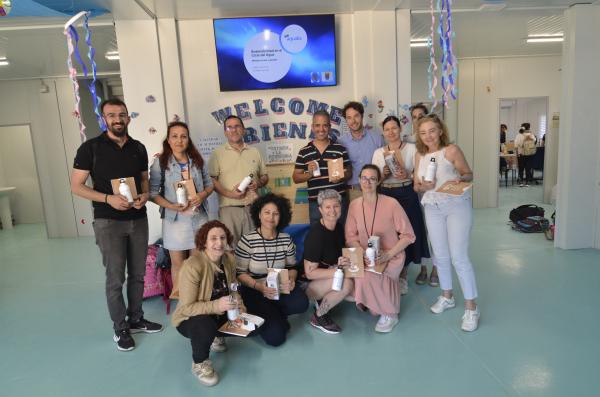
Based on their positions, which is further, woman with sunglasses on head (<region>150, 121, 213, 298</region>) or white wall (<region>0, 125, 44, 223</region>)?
white wall (<region>0, 125, 44, 223</region>)

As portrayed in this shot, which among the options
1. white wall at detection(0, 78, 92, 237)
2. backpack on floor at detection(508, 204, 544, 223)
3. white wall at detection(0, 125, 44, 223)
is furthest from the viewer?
white wall at detection(0, 125, 44, 223)

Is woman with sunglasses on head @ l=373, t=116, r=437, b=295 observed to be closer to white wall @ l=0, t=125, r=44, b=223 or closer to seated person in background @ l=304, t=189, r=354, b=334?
seated person in background @ l=304, t=189, r=354, b=334

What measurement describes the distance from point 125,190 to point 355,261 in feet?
5.62

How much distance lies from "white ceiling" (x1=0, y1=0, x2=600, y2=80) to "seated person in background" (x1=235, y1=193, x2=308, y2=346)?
2.36m

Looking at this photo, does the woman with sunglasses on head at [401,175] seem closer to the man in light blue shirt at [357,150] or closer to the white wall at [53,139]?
the man in light blue shirt at [357,150]

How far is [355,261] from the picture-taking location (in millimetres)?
2828

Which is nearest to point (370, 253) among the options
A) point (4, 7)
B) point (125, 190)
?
point (125, 190)

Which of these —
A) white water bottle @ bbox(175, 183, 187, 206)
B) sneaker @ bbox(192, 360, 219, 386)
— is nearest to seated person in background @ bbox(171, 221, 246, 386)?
sneaker @ bbox(192, 360, 219, 386)

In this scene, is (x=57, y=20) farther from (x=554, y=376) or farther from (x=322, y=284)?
(x=554, y=376)

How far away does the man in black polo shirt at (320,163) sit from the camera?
3.41 metres

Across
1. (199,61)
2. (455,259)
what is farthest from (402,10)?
(455,259)

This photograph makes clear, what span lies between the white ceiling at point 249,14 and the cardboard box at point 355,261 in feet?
8.91

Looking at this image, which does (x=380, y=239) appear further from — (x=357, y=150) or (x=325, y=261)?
(x=357, y=150)

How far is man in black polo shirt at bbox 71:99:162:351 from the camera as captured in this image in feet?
8.54
